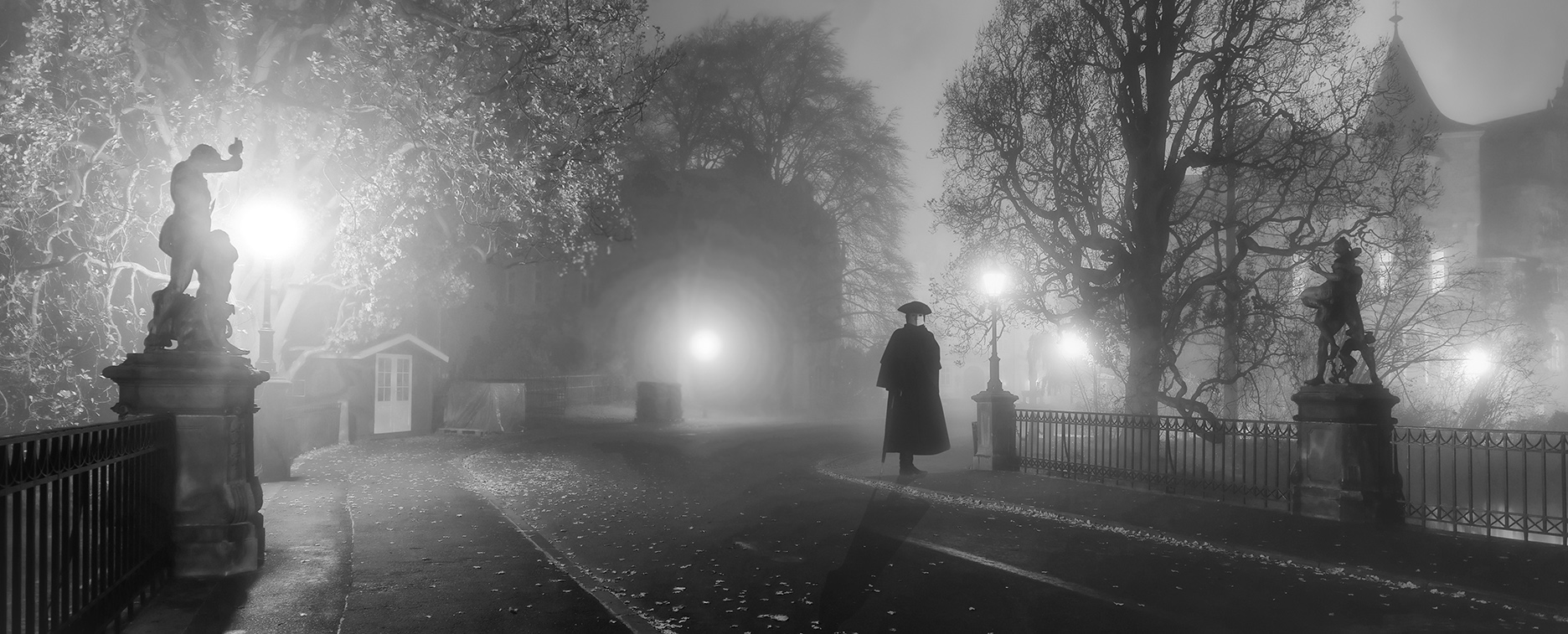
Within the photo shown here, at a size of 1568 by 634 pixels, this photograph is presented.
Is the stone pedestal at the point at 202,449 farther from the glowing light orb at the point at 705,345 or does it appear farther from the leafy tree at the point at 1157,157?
the glowing light orb at the point at 705,345

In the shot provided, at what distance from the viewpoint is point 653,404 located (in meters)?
32.4

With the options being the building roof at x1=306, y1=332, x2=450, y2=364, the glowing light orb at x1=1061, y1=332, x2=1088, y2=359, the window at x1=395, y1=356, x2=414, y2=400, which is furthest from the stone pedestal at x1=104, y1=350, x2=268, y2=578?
the glowing light orb at x1=1061, y1=332, x2=1088, y2=359

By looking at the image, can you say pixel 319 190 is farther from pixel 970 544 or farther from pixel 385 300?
pixel 970 544

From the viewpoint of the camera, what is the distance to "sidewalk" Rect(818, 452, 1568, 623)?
7715 millimetres

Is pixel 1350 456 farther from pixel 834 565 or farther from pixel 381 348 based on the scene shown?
pixel 381 348

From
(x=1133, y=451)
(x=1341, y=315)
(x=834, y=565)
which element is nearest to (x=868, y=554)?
(x=834, y=565)

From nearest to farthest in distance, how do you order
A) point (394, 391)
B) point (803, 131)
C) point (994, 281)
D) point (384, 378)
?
point (994, 281) < point (384, 378) < point (394, 391) < point (803, 131)

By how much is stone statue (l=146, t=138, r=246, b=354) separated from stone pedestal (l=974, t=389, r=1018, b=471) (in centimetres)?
1184

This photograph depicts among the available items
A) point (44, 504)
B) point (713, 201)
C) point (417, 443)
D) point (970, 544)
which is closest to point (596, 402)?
point (713, 201)

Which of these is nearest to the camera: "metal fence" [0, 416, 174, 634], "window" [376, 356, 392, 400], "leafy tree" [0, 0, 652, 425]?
"metal fence" [0, 416, 174, 634]

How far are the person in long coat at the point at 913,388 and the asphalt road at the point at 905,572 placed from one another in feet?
3.90

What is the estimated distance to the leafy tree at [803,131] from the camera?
39688mm

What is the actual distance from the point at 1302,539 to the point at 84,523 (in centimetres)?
975

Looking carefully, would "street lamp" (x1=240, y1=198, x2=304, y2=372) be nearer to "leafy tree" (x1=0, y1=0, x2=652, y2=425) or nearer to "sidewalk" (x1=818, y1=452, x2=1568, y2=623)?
"leafy tree" (x1=0, y1=0, x2=652, y2=425)
